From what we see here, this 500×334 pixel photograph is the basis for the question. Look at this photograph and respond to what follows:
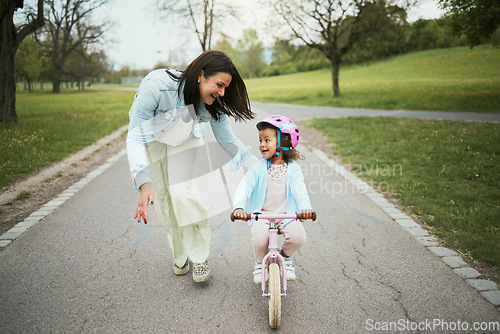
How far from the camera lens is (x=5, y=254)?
12.9 feet

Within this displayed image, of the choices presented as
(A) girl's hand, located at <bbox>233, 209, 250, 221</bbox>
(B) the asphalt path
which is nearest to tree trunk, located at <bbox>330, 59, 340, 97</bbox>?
(B) the asphalt path

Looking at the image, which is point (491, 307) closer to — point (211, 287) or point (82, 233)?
point (211, 287)

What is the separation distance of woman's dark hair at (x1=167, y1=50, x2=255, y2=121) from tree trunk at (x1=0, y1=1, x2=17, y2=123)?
13931 millimetres

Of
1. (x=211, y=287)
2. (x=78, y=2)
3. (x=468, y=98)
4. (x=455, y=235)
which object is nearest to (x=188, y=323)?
(x=211, y=287)

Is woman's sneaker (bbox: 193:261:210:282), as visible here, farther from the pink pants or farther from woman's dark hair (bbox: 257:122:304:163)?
woman's dark hair (bbox: 257:122:304:163)

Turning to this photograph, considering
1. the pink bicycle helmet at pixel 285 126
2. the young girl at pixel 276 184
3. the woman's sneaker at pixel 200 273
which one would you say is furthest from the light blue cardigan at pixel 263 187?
the woman's sneaker at pixel 200 273

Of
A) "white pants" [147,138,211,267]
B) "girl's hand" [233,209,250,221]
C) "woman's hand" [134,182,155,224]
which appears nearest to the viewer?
"woman's hand" [134,182,155,224]

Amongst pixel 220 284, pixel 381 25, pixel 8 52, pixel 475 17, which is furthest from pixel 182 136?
pixel 381 25

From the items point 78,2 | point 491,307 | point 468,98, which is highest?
point 78,2

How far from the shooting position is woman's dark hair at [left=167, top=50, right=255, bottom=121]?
271cm

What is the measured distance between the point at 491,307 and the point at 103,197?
5.29m

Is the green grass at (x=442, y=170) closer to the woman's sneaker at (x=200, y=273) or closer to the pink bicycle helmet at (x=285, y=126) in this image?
the pink bicycle helmet at (x=285, y=126)

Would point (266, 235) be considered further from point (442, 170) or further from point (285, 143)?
point (442, 170)

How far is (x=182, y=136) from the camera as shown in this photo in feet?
10.1
